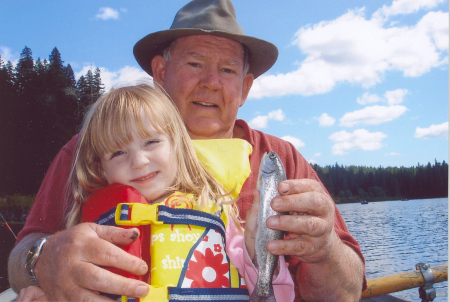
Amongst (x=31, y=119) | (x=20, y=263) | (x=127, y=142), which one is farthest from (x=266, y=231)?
(x=31, y=119)

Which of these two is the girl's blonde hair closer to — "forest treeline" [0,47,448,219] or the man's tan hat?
the man's tan hat

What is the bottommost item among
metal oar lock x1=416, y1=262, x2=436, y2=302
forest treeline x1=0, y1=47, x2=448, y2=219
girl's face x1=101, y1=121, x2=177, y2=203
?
metal oar lock x1=416, y1=262, x2=436, y2=302

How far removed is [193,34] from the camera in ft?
12.1

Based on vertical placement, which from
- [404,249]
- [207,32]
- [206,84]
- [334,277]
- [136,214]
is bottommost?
[404,249]

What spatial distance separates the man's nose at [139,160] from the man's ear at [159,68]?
193 centimetres

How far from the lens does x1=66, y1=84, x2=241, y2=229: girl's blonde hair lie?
243 cm

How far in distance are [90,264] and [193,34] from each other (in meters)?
2.54

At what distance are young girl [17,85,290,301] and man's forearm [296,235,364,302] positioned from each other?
0.33 metres

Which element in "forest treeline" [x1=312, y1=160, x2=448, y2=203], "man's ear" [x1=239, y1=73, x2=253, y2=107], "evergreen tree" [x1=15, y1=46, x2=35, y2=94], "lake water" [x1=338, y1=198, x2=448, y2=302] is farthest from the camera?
"forest treeline" [x1=312, y1=160, x2=448, y2=203]

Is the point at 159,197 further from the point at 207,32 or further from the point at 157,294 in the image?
the point at 207,32

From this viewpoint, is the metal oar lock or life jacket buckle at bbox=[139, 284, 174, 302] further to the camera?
the metal oar lock

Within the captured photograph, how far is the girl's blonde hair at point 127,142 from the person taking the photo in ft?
7.97

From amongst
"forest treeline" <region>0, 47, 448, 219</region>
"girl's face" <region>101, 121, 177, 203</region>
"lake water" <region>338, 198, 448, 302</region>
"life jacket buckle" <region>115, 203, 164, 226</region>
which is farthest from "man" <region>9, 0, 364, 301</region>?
"forest treeline" <region>0, 47, 448, 219</region>

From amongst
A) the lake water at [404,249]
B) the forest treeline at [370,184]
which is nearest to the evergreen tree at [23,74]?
the lake water at [404,249]
